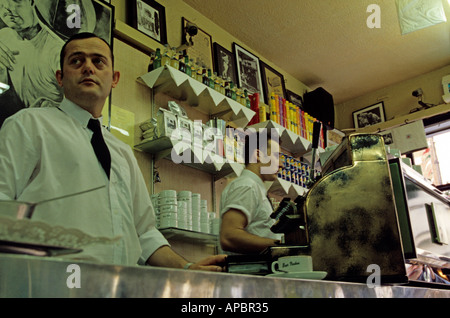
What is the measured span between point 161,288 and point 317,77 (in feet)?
16.3

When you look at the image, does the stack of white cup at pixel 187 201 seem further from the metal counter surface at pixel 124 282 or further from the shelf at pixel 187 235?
the metal counter surface at pixel 124 282

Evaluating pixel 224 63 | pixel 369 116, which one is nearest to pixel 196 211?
pixel 224 63

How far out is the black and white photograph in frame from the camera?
2.16 meters

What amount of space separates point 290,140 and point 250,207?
204 cm

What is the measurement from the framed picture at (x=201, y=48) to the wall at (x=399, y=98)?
2635mm

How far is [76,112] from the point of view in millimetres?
1455

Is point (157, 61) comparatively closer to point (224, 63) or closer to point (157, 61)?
point (157, 61)

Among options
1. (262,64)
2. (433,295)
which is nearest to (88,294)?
(433,295)

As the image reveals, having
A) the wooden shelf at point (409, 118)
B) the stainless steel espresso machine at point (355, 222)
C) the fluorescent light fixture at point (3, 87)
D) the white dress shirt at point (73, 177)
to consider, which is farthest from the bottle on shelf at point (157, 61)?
the wooden shelf at point (409, 118)

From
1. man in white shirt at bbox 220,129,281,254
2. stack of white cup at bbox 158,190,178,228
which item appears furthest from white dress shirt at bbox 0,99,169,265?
stack of white cup at bbox 158,190,178,228

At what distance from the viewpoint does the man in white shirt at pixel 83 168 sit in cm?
117

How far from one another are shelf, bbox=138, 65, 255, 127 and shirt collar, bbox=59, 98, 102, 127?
1.45m

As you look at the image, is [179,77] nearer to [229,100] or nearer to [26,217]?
[229,100]

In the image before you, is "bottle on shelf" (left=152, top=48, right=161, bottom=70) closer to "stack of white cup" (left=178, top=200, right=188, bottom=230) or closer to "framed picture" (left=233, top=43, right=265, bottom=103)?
"stack of white cup" (left=178, top=200, right=188, bottom=230)
